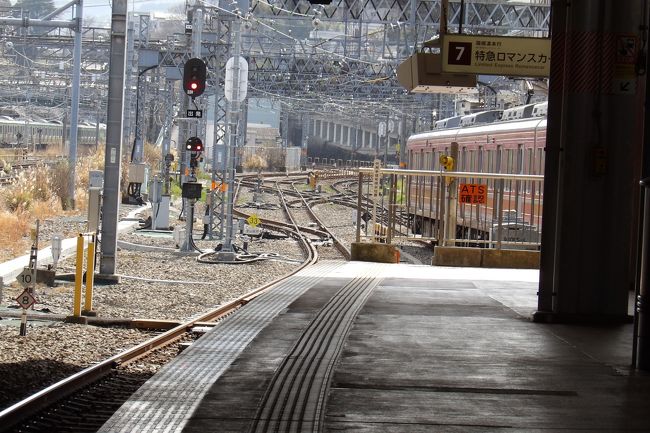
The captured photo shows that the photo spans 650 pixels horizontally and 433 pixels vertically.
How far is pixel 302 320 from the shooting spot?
Answer: 10.8m

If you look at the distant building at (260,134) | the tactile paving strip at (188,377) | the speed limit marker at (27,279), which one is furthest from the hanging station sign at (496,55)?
the distant building at (260,134)

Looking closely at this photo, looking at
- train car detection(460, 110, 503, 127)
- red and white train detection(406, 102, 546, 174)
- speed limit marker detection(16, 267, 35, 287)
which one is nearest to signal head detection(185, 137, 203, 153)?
red and white train detection(406, 102, 546, 174)

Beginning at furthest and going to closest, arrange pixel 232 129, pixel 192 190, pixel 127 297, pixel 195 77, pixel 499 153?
pixel 192 190 → pixel 499 153 → pixel 232 129 → pixel 195 77 → pixel 127 297

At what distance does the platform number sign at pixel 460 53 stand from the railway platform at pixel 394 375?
2.81 metres

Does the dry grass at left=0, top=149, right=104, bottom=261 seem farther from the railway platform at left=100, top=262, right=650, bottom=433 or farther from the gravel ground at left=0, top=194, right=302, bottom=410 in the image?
the railway platform at left=100, top=262, right=650, bottom=433

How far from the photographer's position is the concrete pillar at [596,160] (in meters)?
10.4

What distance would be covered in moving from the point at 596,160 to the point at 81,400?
5.25 meters

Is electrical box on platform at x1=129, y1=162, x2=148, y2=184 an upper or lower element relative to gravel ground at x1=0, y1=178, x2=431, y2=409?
upper

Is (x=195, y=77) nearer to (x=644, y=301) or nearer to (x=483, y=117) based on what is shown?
(x=483, y=117)

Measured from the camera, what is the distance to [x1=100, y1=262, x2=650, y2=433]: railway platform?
6.43 meters

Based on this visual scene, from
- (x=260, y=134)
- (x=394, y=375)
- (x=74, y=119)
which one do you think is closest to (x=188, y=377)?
(x=394, y=375)

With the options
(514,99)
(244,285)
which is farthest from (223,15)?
(244,285)

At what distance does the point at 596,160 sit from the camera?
10422mm

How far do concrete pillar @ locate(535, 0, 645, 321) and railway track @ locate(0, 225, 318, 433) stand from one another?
3.99m
